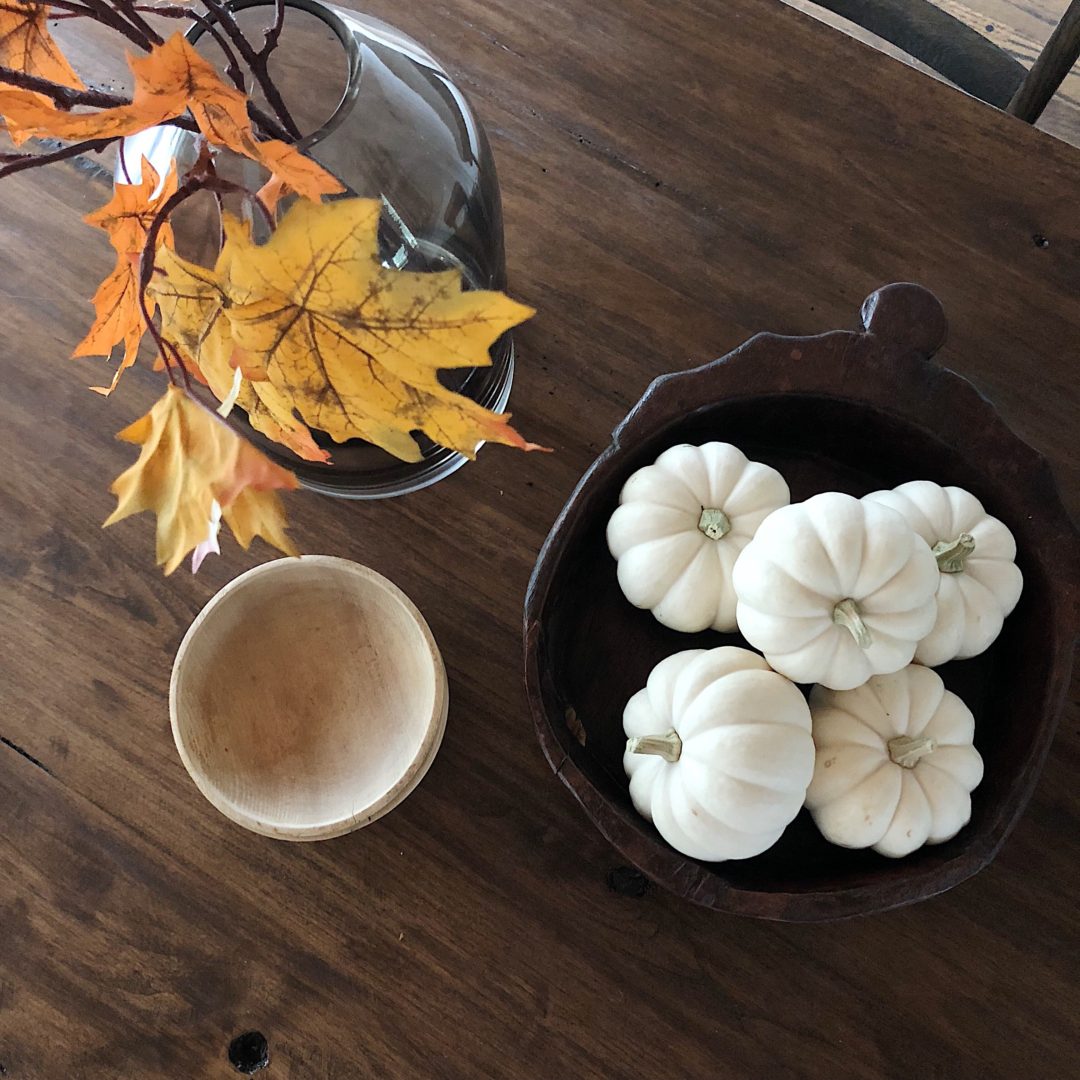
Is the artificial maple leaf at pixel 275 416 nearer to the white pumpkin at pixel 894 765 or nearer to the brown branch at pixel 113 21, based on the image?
the brown branch at pixel 113 21

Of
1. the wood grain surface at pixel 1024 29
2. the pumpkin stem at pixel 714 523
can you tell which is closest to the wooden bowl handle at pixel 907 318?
the pumpkin stem at pixel 714 523

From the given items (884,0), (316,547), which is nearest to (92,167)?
(316,547)

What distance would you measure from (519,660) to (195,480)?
0.26 m

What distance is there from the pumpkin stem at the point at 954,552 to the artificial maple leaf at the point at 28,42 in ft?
1.38

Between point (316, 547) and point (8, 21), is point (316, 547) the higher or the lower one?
the lower one

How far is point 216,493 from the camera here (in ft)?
1.13

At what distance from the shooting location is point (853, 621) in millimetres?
428

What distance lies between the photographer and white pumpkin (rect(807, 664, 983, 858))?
45 centimetres

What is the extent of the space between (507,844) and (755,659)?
0.61 ft

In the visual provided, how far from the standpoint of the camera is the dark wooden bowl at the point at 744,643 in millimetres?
424

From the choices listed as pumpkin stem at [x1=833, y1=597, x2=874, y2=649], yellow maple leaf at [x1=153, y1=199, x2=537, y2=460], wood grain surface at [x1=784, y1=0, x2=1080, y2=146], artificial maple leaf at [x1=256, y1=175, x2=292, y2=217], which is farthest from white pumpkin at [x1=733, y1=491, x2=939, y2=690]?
wood grain surface at [x1=784, y1=0, x2=1080, y2=146]

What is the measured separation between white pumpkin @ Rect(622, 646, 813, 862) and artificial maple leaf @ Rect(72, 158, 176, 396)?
0.29 metres

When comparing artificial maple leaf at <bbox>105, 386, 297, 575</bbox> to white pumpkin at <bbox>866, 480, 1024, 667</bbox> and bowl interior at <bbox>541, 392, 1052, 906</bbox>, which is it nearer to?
bowl interior at <bbox>541, 392, 1052, 906</bbox>

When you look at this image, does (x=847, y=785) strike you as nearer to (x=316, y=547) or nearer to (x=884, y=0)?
(x=316, y=547)
